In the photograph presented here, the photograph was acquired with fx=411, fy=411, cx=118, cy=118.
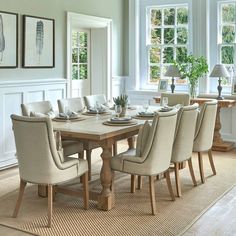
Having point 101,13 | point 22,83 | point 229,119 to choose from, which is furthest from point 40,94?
point 229,119

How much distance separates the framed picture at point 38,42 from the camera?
5.50m

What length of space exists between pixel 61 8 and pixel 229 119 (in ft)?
10.5

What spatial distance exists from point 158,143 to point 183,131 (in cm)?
59

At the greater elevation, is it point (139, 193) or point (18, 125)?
point (18, 125)

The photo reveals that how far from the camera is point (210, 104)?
462 cm

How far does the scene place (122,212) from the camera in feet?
12.4

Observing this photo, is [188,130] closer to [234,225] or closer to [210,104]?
[210,104]

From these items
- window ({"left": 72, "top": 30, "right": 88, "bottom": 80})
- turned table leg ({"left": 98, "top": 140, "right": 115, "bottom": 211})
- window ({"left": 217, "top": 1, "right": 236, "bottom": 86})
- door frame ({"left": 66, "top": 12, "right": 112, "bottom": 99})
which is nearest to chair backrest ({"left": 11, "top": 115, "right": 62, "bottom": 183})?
turned table leg ({"left": 98, "top": 140, "right": 115, "bottom": 211})

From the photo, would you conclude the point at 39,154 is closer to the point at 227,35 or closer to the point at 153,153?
the point at 153,153

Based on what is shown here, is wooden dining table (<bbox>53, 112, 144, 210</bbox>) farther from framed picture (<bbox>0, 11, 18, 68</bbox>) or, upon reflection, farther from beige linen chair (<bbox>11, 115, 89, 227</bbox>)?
framed picture (<bbox>0, 11, 18, 68</bbox>)

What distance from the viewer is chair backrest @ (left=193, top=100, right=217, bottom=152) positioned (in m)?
4.61

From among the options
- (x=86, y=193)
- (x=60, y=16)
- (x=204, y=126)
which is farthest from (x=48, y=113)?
(x=60, y=16)

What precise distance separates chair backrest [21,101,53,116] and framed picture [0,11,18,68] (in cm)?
89

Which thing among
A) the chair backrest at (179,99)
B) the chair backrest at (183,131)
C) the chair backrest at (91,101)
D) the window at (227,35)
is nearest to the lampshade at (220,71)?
the window at (227,35)
